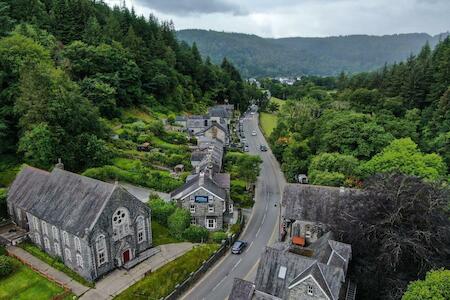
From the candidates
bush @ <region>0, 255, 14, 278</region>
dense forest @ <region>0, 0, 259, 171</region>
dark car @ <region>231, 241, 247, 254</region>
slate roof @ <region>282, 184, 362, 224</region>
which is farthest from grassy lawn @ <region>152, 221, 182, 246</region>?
dense forest @ <region>0, 0, 259, 171</region>

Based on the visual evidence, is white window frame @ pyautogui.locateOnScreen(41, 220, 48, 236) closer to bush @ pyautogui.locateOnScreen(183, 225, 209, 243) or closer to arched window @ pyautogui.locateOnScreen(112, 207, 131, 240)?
arched window @ pyautogui.locateOnScreen(112, 207, 131, 240)

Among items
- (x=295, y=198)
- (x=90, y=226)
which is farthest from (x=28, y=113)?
(x=295, y=198)

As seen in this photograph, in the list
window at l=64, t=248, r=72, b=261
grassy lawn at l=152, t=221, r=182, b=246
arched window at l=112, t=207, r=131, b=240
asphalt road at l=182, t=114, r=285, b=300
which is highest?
arched window at l=112, t=207, r=131, b=240

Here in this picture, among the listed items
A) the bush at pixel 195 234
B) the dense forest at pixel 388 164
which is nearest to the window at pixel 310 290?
the dense forest at pixel 388 164

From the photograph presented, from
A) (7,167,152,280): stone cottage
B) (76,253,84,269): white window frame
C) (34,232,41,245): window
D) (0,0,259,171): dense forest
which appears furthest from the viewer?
(0,0,259,171): dense forest

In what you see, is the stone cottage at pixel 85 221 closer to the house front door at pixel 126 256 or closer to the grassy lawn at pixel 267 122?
the house front door at pixel 126 256

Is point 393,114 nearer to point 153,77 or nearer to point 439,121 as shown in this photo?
point 439,121
